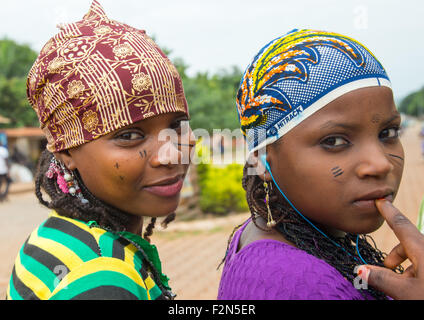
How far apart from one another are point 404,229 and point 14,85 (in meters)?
26.9

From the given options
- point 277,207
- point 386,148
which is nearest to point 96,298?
point 277,207

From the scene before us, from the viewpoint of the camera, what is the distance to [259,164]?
1.56 m

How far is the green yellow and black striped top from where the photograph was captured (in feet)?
4.06

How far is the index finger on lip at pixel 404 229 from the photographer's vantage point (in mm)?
1109

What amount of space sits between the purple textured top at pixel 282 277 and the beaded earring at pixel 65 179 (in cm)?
74

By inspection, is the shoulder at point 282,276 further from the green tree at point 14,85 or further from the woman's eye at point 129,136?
the green tree at point 14,85

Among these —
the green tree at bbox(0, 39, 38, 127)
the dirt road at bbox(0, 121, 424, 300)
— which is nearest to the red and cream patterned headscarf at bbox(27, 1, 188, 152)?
the dirt road at bbox(0, 121, 424, 300)

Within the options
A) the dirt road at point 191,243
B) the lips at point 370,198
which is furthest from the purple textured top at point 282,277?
the dirt road at point 191,243

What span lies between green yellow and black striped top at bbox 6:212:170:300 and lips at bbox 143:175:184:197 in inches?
8.8

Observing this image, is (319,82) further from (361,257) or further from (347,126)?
(361,257)

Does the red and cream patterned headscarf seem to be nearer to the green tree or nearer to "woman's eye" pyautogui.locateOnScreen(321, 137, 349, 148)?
"woman's eye" pyautogui.locateOnScreen(321, 137, 349, 148)

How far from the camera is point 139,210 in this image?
161 centimetres

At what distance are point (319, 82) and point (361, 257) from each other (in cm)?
76
